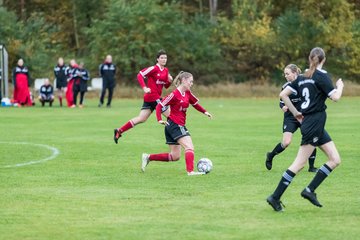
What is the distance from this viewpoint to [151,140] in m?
23.6

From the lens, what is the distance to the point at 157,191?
13883 millimetres

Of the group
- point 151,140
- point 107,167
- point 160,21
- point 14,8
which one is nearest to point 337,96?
point 107,167

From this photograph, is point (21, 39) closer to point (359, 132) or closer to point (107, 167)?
point (359, 132)

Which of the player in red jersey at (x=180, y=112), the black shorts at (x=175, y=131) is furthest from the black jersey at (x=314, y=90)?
the black shorts at (x=175, y=131)

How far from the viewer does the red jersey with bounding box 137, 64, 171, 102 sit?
2083cm

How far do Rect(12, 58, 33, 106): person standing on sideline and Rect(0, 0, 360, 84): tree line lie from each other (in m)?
15.1

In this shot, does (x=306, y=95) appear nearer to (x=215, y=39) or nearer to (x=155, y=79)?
(x=155, y=79)

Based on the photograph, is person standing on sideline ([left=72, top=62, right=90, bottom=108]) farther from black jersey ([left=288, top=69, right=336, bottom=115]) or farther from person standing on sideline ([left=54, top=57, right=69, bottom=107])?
black jersey ([left=288, top=69, right=336, bottom=115])

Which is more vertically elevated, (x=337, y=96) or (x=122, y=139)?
(x=337, y=96)

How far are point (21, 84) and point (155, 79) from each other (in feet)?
71.0

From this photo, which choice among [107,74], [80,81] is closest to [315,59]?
[107,74]

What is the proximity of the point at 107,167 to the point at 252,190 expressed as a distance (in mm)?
4007

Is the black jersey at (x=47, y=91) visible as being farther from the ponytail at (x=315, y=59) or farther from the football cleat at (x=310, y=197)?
the ponytail at (x=315, y=59)

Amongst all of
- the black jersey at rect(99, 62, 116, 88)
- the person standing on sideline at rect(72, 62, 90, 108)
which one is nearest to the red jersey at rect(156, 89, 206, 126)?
the black jersey at rect(99, 62, 116, 88)
